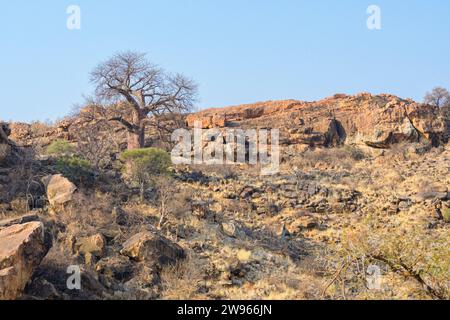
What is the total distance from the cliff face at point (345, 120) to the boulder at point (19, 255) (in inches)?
614

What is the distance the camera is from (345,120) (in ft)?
77.4

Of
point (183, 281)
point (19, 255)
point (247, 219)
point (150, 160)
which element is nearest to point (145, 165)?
point (150, 160)

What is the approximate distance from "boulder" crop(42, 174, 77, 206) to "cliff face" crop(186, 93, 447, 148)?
38.4 feet

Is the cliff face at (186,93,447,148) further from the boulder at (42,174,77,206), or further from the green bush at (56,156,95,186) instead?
the boulder at (42,174,77,206)

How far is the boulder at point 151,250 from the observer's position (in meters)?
9.94

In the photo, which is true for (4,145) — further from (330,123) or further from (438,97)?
(438,97)

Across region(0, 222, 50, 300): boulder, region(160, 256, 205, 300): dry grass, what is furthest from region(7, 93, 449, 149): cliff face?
region(0, 222, 50, 300): boulder

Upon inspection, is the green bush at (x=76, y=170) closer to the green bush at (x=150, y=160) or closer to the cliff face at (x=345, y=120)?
the green bush at (x=150, y=160)

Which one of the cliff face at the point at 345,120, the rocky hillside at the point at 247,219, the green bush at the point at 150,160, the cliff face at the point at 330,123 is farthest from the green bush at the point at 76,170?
the cliff face at the point at 345,120

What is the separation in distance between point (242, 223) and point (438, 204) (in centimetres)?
572

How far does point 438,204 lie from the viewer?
1450cm

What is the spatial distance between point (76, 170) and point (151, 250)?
17.3 ft
